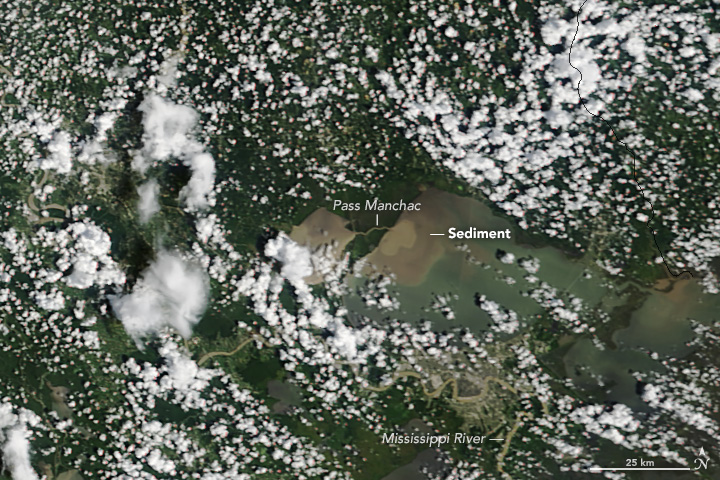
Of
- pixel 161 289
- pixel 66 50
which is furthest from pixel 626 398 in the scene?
pixel 66 50

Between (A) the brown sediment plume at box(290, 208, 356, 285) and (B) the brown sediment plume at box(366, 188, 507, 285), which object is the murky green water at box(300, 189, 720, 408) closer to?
(B) the brown sediment plume at box(366, 188, 507, 285)

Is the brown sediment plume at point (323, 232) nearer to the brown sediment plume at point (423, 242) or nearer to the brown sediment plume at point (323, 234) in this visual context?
the brown sediment plume at point (323, 234)

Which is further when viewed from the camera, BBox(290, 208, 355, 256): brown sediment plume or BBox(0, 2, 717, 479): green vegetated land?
BBox(290, 208, 355, 256): brown sediment plume

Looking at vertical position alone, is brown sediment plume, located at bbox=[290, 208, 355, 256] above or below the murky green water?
above

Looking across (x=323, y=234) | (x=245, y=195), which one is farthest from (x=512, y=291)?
(x=245, y=195)

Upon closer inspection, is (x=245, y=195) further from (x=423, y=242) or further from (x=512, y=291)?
(x=512, y=291)

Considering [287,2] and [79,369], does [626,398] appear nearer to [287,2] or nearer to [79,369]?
[287,2]

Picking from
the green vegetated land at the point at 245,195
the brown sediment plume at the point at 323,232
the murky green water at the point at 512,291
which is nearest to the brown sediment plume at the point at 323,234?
the brown sediment plume at the point at 323,232

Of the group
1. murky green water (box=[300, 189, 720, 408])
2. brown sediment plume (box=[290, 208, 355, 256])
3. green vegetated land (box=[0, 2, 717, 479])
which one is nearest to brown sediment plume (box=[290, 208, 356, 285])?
brown sediment plume (box=[290, 208, 355, 256])

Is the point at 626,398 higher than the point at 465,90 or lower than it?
lower

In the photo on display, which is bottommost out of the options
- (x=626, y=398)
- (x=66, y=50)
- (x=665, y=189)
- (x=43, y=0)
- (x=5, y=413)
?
(x=626, y=398)

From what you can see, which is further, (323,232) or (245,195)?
(245,195)
